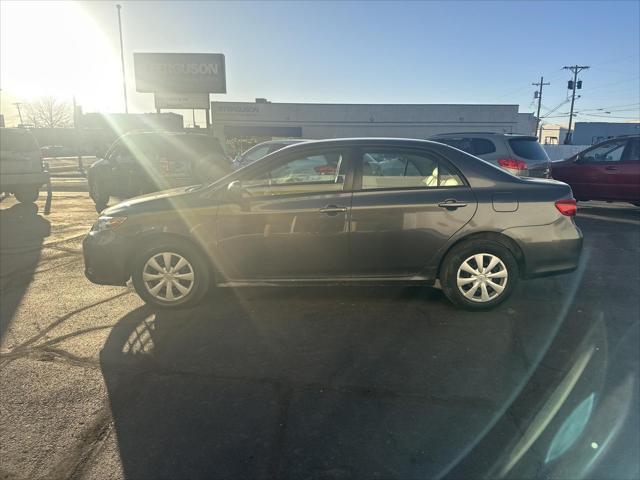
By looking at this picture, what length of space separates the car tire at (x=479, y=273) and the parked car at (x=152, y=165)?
709cm

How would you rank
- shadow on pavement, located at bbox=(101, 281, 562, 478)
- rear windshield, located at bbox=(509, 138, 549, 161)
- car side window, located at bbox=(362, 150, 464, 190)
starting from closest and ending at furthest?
shadow on pavement, located at bbox=(101, 281, 562, 478)
car side window, located at bbox=(362, 150, 464, 190)
rear windshield, located at bbox=(509, 138, 549, 161)

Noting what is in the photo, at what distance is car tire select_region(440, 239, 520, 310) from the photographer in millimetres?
4238

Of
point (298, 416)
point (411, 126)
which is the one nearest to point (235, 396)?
point (298, 416)

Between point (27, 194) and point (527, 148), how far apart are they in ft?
40.2

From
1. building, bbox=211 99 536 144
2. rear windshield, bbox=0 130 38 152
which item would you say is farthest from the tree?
rear windshield, bbox=0 130 38 152

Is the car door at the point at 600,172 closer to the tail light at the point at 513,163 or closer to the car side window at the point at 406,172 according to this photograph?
the tail light at the point at 513,163

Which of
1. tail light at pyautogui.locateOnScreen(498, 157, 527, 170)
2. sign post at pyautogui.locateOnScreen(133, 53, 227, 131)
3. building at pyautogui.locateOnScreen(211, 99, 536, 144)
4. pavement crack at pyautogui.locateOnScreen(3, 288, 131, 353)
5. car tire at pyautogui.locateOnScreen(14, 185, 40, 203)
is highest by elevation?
sign post at pyautogui.locateOnScreen(133, 53, 227, 131)

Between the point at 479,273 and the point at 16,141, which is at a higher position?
the point at 16,141

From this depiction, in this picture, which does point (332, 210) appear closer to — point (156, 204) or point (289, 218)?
point (289, 218)

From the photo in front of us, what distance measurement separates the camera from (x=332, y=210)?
13.5ft

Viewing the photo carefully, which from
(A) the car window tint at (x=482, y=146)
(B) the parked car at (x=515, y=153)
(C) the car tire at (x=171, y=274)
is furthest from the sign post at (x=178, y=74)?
(C) the car tire at (x=171, y=274)

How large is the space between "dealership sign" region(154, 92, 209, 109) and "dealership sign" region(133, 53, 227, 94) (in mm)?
312

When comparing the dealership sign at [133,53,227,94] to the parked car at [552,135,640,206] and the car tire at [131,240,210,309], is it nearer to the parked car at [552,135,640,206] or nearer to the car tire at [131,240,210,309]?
the parked car at [552,135,640,206]

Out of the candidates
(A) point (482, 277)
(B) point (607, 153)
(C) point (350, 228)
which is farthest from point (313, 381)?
(B) point (607, 153)
